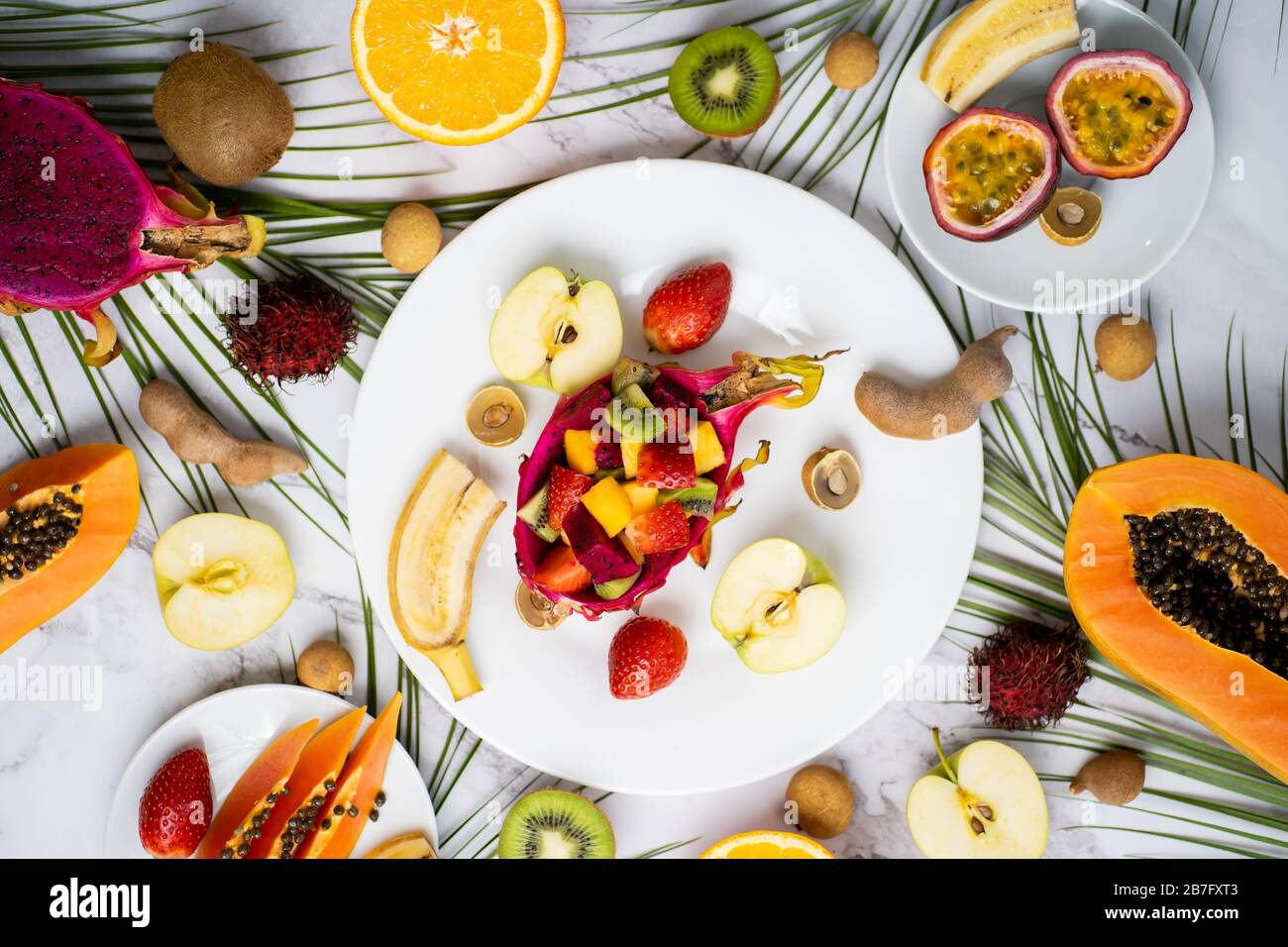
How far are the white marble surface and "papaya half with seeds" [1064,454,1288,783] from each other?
0.78 feet

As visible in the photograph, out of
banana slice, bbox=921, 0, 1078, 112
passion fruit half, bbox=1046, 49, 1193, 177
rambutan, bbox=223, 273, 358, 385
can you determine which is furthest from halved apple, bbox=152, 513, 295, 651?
passion fruit half, bbox=1046, 49, 1193, 177

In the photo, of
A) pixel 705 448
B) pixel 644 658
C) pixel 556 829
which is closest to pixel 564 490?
pixel 705 448

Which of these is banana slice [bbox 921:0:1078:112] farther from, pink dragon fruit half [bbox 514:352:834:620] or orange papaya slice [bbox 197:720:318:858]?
orange papaya slice [bbox 197:720:318:858]

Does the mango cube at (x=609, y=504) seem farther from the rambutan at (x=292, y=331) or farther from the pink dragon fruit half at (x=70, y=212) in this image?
the pink dragon fruit half at (x=70, y=212)

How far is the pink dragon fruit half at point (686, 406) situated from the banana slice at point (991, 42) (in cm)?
60

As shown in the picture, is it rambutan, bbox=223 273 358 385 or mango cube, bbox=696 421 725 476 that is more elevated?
rambutan, bbox=223 273 358 385

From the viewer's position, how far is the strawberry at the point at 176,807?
5.93ft

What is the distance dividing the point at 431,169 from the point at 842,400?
38.8 inches

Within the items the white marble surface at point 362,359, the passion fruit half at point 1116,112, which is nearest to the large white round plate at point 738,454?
the white marble surface at point 362,359

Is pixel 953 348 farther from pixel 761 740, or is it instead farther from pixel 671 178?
pixel 761 740

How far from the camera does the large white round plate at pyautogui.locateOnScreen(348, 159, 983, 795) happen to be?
173 cm

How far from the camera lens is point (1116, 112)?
1.66m

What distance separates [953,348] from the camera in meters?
1.74
